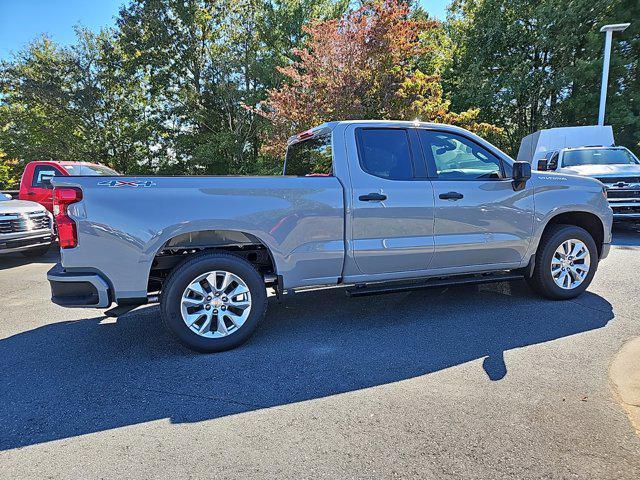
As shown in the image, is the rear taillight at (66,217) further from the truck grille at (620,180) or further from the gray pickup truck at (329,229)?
the truck grille at (620,180)

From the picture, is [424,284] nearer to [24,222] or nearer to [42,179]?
[24,222]

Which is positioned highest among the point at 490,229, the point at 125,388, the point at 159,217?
the point at 159,217

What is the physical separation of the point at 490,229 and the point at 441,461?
9.17 ft

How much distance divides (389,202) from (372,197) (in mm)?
184

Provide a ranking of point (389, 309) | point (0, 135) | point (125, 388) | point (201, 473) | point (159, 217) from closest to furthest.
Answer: point (201, 473) < point (125, 388) < point (159, 217) < point (389, 309) < point (0, 135)

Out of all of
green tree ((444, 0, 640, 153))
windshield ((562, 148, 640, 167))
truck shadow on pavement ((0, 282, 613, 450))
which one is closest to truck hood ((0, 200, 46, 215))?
truck shadow on pavement ((0, 282, 613, 450))

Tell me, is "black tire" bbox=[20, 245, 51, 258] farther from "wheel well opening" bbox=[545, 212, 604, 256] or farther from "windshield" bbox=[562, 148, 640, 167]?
"windshield" bbox=[562, 148, 640, 167]

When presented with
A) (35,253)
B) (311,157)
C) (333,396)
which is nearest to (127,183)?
(311,157)

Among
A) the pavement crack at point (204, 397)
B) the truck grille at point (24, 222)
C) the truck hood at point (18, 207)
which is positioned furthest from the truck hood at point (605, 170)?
the truck hood at point (18, 207)

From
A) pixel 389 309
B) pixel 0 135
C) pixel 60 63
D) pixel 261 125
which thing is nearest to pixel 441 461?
pixel 389 309

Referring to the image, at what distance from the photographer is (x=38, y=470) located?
→ 222cm

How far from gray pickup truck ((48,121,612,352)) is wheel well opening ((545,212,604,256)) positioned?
2 cm

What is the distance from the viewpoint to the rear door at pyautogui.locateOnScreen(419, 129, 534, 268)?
14.0 ft

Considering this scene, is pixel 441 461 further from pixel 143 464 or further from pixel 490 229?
pixel 490 229
